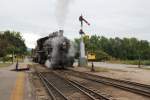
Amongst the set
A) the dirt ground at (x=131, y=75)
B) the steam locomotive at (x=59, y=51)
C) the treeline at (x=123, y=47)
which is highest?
the treeline at (x=123, y=47)

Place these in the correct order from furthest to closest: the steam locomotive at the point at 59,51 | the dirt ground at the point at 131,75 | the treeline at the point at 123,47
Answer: the treeline at the point at 123,47, the steam locomotive at the point at 59,51, the dirt ground at the point at 131,75

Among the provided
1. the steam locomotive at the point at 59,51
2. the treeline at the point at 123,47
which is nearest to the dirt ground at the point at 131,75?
the steam locomotive at the point at 59,51

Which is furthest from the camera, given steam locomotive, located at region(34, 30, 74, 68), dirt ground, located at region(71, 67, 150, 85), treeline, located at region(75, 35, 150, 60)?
treeline, located at region(75, 35, 150, 60)

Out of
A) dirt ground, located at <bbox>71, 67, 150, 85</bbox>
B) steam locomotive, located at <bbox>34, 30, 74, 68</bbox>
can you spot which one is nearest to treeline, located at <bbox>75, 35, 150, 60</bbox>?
steam locomotive, located at <bbox>34, 30, 74, 68</bbox>

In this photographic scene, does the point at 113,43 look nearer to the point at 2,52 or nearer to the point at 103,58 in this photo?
the point at 103,58

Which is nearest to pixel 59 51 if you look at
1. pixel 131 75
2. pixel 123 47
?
pixel 131 75

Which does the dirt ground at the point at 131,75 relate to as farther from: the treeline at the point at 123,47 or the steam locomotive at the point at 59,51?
the treeline at the point at 123,47

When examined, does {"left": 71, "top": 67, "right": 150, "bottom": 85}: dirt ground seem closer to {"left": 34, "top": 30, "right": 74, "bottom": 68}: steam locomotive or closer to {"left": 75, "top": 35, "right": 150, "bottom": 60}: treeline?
{"left": 34, "top": 30, "right": 74, "bottom": 68}: steam locomotive

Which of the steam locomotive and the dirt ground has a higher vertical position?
the steam locomotive

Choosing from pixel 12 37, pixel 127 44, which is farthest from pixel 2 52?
pixel 127 44

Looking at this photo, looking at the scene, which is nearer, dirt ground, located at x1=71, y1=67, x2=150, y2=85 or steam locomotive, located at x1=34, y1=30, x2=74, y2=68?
dirt ground, located at x1=71, y1=67, x2=150, y2=85

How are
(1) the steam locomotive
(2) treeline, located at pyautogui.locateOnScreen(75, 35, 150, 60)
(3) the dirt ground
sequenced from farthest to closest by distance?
(2) treeline, located at pyautogui.locateOnScreen(75, 35, 150, 60) < (1) the steam locomotive < (3) the dirt ground

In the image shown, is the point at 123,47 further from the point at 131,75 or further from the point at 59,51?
the point at 131,75

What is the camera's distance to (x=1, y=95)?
1603 centimetres
